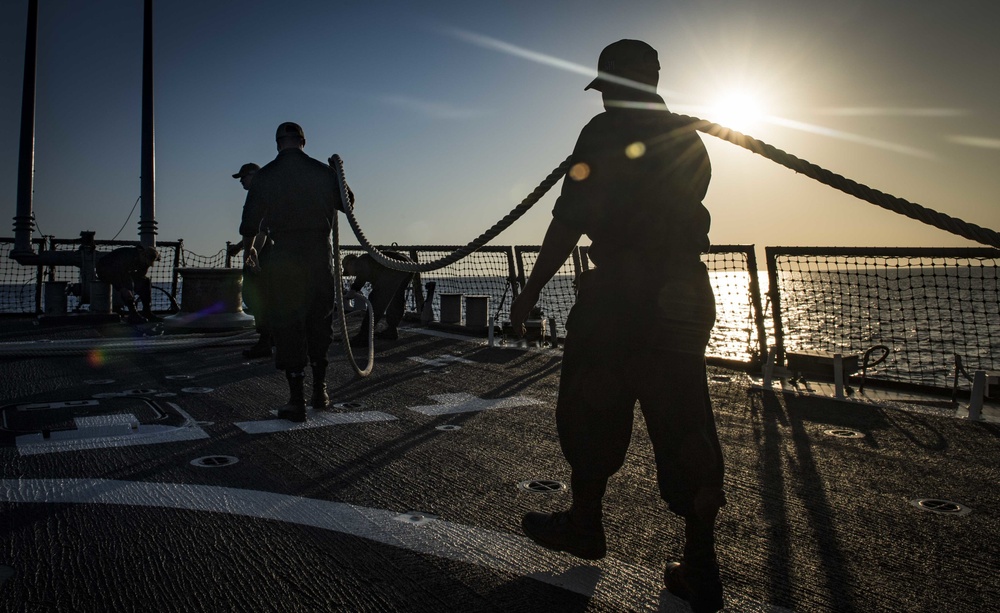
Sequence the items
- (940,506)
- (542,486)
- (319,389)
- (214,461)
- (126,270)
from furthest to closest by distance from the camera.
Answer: (126,270), (319,389), (214,461), (542,486), (940,506)

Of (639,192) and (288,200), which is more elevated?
(288,200)

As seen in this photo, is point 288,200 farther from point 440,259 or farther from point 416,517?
point 416,517

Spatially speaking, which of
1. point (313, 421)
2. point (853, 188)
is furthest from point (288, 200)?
A: point (853, 188)

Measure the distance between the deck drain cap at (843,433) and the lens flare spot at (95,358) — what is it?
7.42 metres

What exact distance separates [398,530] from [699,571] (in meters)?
1.24

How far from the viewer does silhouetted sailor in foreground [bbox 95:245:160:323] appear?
1355 cm

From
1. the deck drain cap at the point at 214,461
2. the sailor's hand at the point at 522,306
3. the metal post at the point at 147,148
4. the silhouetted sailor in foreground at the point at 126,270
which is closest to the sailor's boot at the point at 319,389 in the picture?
the deck drain cap at the point at 214,461

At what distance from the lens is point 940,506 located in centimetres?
315

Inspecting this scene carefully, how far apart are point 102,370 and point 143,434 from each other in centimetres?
344

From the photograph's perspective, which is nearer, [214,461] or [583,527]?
[583,527]

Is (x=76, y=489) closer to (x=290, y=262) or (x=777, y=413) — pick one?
(x=290, y=262)

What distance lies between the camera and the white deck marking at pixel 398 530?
2.30 meters

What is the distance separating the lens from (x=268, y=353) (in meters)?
8.48

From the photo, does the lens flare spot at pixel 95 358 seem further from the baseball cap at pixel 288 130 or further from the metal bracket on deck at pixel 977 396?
the metal bracket on deck at pixel 977 396
